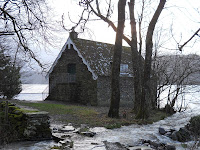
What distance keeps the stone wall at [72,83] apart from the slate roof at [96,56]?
873mm

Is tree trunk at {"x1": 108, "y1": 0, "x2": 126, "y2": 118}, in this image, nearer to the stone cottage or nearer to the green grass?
the green grass

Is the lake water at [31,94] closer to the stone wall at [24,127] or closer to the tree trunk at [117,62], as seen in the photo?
the tree trunk at [117,62]

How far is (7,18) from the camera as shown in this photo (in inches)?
376

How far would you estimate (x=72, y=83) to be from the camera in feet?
78.7

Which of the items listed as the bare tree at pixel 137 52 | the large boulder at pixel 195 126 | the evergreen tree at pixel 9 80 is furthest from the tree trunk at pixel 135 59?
the evergreen tree at pixel 9 80

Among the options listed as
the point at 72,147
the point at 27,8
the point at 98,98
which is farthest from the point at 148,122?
the point at 98,98

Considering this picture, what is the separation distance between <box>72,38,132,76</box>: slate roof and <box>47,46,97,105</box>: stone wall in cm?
96

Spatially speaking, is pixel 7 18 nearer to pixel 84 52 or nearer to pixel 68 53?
pixel 84 52

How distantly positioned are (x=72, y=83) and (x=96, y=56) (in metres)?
3.95

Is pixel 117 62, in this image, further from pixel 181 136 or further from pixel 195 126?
pixel 181 136

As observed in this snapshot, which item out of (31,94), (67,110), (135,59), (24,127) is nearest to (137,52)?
(135,59)

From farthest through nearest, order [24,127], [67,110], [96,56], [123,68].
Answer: [123,68] < [96,56] < [67,110] < [24,127]

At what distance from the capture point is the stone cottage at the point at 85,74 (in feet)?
71.4

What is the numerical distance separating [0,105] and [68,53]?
15385 mm
